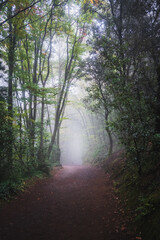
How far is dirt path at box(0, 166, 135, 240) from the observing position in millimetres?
3311

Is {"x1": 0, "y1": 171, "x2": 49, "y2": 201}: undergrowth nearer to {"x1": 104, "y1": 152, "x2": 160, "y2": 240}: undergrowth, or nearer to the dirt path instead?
the dirt path

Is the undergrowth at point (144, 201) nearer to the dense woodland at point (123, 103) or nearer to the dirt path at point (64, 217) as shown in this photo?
the dense woodland at point (123, 103)

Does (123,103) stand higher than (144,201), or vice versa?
(123,103)

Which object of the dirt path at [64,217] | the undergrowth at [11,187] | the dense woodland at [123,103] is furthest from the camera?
the undergrowth at [11,187]

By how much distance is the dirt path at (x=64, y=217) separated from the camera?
3.31 m

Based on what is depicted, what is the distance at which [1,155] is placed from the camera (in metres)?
5.96

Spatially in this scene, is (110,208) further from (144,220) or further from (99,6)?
(99,6)

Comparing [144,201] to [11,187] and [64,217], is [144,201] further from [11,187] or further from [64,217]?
[11,187]

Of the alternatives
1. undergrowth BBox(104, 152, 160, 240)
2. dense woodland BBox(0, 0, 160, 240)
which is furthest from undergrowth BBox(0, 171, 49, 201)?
undergrowth BBox(104, 152, 160, 240)

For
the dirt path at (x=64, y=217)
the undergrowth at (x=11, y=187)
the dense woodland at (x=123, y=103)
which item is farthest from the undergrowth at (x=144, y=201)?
the undergrowth at (x=11, y=187)

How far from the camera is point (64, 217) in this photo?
4.22 meters

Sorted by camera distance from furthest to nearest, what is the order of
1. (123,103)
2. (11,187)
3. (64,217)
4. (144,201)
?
(11,187) < (123,103) < (64,217) < (144,201)

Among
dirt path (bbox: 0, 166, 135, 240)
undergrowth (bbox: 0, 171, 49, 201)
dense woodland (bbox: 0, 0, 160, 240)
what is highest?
dense woodland (bbox: 0, 0, 160, 240)

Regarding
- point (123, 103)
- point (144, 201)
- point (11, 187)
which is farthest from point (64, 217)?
point (123, 103)
